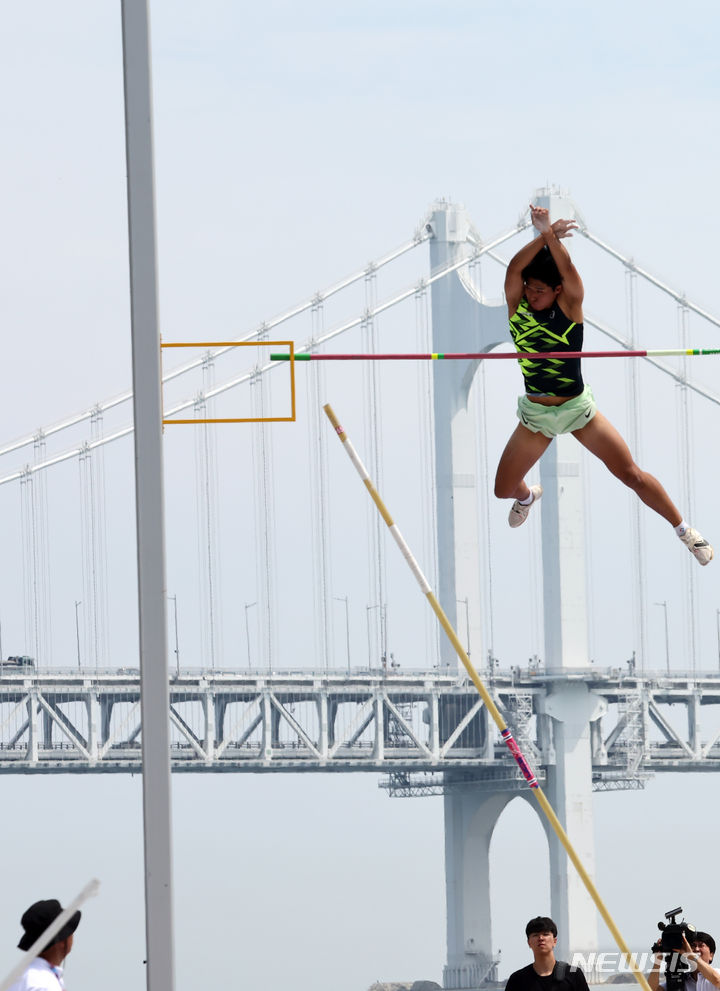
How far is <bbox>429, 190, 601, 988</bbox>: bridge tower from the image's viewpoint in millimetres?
42000

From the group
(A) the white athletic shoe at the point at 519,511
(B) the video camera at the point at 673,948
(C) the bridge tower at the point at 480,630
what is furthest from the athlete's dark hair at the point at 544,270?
(C) the bridge tower at the point at 480,630

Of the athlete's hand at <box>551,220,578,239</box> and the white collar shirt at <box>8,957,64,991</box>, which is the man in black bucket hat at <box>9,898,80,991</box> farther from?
the athlete's hand at <box>551,220,578,239</box>

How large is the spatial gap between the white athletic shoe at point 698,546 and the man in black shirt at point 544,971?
8.26 feet

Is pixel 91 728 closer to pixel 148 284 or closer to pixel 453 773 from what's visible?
pixel 453 773

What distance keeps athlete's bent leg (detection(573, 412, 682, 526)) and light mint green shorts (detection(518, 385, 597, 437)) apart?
2.8 inches

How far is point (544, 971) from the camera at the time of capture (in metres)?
6.96

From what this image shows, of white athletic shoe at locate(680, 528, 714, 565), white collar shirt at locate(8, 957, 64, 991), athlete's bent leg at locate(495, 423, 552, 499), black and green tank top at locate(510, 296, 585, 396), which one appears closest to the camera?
white collar shirt at locate(8, 957, 64, 991)

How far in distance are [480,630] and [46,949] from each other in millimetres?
37049

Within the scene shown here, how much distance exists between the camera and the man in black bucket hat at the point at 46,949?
5.23 metres

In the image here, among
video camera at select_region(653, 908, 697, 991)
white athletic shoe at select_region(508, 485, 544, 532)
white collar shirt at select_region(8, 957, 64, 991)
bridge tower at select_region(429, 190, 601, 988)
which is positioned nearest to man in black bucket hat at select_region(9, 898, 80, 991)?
white collar shirt at select_region(8, 957, 64, 991)

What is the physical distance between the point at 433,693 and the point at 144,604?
36.6 meters

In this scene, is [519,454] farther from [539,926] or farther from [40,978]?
[40,978]

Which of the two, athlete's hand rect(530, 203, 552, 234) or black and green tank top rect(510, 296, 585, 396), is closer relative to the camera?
athlete's hand rect(530, 203, 552, 234)

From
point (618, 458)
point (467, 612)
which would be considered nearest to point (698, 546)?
point (618, 458)
